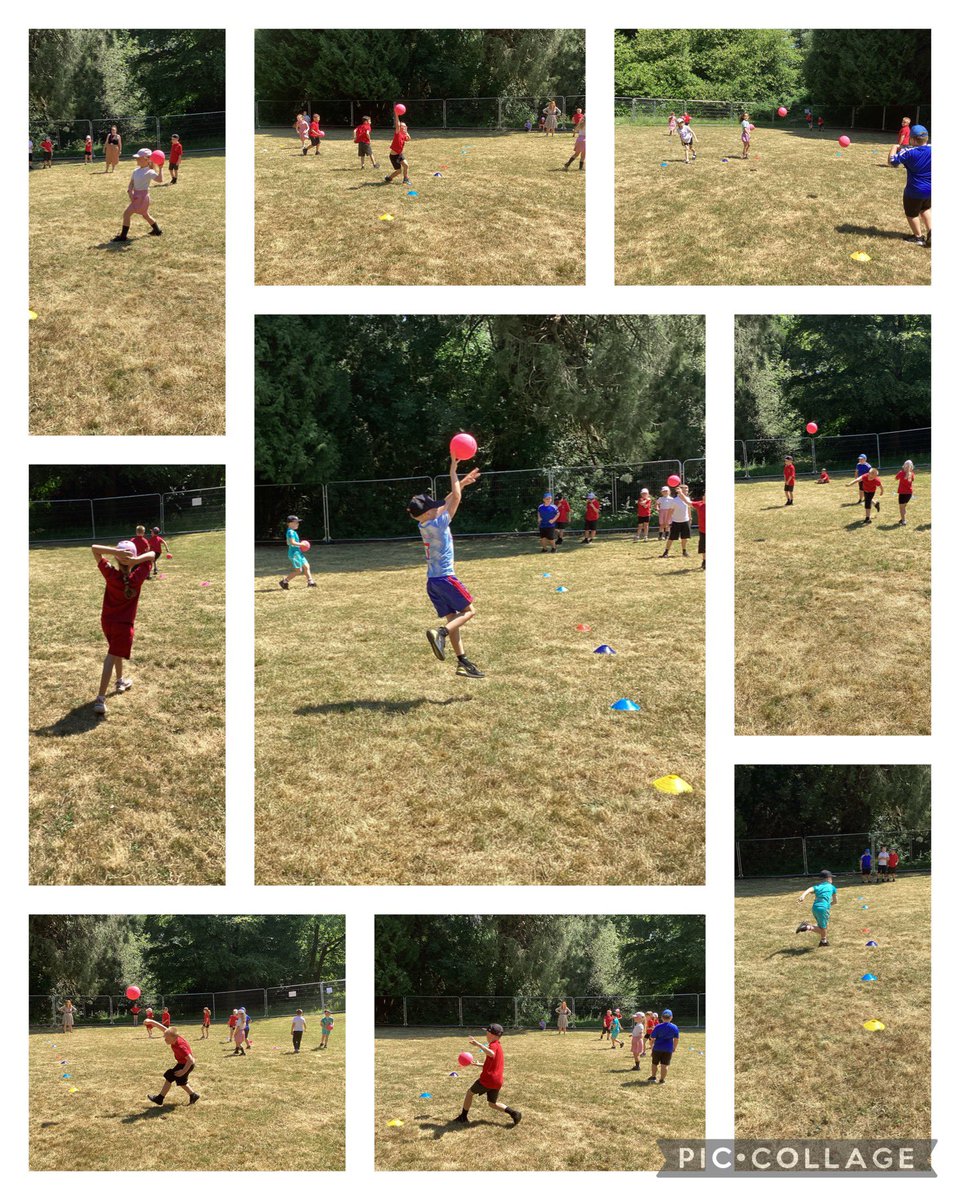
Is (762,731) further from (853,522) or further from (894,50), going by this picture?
(894,50)

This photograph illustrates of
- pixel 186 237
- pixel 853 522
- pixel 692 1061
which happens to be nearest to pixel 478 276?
pixel 186 237

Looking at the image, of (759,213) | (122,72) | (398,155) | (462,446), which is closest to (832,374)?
(759,213)

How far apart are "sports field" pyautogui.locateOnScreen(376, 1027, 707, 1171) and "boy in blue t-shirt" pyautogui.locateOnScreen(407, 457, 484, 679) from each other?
11.7 feet

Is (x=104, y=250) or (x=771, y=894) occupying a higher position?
(x=104, y=250)

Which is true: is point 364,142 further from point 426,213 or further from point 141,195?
point 141,195

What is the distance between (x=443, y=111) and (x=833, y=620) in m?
7.54

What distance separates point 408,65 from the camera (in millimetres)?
14422

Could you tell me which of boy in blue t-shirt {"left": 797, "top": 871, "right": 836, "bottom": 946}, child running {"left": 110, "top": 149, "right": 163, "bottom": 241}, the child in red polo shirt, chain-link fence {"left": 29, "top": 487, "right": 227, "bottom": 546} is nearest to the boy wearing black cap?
the child in red polo shirt

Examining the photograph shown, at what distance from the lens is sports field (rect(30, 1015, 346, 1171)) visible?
9.59 meters

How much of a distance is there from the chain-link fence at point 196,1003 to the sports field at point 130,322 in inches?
218

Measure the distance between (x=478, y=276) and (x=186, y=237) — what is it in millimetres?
3022

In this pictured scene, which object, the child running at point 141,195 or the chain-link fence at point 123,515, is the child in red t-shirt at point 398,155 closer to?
the child running at point 141,195

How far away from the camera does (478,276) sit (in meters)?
11.4

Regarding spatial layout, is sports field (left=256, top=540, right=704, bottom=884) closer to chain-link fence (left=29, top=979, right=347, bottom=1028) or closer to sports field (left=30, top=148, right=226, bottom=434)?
chain-link fence (left=29, top=979, right=347, bottom=1028)
